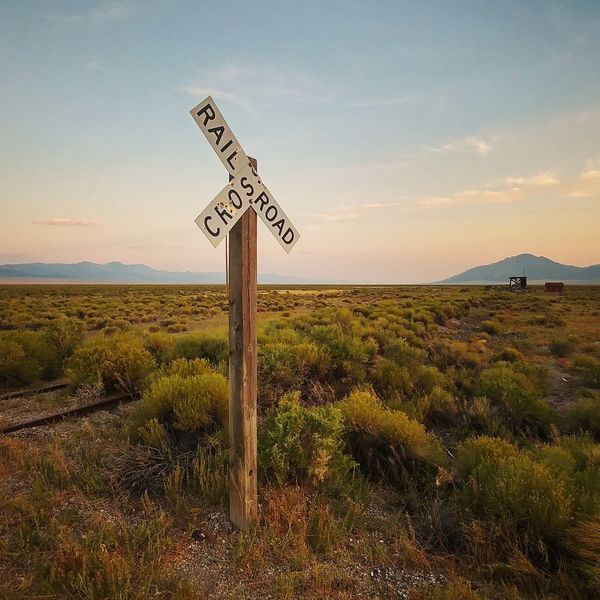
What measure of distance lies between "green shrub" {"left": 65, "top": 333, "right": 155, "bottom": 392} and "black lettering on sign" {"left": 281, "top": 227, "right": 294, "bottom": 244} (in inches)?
224

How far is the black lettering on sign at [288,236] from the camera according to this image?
3.70 metres

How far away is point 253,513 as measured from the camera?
12.3 ft

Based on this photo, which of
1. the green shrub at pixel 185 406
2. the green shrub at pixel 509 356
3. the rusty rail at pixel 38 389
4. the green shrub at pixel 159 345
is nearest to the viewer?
the green shrub at pixel 185 406

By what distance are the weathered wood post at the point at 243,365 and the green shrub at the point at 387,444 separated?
221 cm

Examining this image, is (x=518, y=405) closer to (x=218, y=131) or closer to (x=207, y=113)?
(x=218, y=131)

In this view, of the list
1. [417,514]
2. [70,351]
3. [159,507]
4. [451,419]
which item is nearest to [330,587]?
[417,514]

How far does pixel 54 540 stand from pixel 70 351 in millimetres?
7956

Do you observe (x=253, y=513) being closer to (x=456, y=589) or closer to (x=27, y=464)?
(x=456, y=589)

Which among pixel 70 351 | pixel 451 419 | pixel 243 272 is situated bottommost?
pixel 451 419

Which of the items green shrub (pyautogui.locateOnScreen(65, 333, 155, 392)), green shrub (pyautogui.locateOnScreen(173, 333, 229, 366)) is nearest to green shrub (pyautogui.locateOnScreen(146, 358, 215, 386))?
green shrub (pyautogui.locateOnScreen(65, 333, 155, 392))

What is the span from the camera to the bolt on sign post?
10.8 ft

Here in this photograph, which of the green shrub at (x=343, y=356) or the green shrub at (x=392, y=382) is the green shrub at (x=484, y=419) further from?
the green shrub at (x=343, y=356)

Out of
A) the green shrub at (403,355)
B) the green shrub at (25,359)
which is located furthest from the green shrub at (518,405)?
the green shrub at (25,359)

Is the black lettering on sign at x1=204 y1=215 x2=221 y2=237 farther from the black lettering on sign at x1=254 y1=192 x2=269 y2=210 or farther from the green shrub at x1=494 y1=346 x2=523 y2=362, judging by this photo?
the green shrub at x1=494 y1=346 x2=523 y2=362
